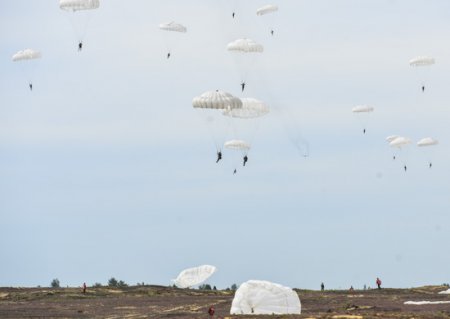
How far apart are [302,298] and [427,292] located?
15.2 m

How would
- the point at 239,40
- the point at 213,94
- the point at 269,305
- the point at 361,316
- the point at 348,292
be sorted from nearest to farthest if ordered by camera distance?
the point at 361,316 < the point at 269,305 < the point at 213,94 < the point at 239,40 < the point at 348,292

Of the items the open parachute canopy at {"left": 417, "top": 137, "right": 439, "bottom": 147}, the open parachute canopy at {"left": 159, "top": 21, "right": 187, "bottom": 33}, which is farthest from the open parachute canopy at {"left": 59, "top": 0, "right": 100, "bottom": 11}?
the open parachute canopy at {"left": 417, "top": 137, "right": 439, "bottom": 147}

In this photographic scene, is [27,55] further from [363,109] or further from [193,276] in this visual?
[363,109]

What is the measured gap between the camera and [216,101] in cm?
6656

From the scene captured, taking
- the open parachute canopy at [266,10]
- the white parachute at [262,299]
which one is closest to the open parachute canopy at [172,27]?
the open parachute canopy at [266,10]

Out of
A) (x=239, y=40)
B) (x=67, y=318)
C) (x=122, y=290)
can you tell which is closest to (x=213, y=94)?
(x=239, y=40)

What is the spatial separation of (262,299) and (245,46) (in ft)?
105

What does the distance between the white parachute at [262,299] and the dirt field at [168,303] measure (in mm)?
1305

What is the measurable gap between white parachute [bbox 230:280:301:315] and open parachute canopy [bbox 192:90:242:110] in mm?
17369

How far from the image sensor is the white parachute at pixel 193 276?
87694 mm

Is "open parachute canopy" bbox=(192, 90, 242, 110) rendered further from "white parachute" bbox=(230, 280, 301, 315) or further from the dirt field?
"white parachute" bbox=(230, 280, 301, 315)

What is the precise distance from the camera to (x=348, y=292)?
8631 centimetres

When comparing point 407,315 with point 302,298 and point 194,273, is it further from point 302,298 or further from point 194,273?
point 194,273

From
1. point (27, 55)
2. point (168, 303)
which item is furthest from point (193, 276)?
point (27, 55)
